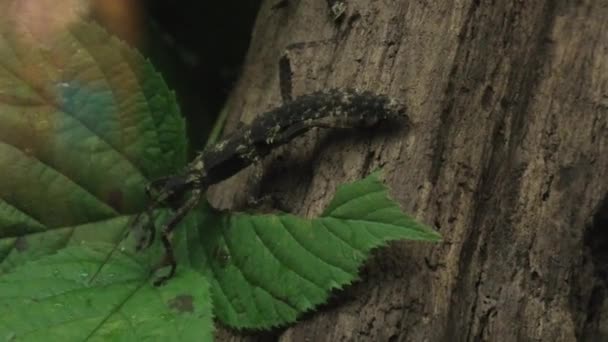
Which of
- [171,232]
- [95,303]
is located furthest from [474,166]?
[95,303]

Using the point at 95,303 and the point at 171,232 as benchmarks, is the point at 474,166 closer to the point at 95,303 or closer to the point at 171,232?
the point at 171,232

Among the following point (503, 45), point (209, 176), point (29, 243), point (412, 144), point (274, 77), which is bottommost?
point (29, 243)

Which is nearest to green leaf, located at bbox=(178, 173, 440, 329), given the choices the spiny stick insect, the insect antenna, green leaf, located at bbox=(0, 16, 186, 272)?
the spiny stick insect

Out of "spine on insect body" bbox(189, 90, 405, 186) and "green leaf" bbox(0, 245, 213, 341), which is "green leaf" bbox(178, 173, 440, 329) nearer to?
"green leaf" bbox(0, 245, 213, 341)

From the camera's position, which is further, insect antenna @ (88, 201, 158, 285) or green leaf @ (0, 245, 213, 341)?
insect antenna @ (88, 201, 158, 285)

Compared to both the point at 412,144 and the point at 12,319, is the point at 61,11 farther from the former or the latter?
the point at 412,144

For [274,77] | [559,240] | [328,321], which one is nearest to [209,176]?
[274,77]

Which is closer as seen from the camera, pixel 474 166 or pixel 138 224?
pixel 474 166
